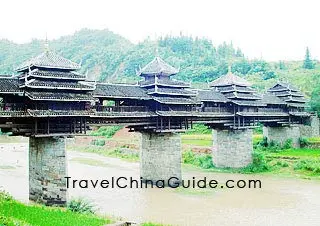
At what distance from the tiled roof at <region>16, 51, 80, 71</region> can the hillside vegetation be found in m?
36.9

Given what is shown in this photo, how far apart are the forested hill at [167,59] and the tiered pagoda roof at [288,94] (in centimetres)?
2317

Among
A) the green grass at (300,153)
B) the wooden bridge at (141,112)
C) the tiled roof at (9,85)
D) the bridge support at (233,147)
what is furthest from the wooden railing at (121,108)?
the green grass at (300,153)

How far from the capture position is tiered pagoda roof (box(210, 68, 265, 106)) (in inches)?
1352

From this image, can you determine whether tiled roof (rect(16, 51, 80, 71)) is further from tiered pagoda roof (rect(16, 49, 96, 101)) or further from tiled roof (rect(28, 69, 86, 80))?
tiled roof (rect(28, 69, 86, 80))

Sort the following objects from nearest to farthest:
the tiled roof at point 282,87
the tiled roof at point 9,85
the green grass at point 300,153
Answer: the tiled roof at point 9,85 < the green grass at point 300,153 < the tiled roof at point 282,87

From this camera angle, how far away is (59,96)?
21.7 metres

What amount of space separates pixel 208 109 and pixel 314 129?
20628 mm

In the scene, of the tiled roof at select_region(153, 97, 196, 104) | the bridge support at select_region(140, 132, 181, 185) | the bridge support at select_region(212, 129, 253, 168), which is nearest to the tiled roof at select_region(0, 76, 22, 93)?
the tiled roof at select_region(153, 97, 196, 104)

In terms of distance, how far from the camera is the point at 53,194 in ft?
71.4

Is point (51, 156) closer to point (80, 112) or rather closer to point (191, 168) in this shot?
point (80, 112)

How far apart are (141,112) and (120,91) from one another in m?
1.98

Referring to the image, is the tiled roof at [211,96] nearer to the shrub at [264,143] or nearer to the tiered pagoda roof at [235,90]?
the tiered pagoda roof at [235,90]

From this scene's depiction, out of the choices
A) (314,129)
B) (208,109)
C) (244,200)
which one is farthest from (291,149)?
(244,200)

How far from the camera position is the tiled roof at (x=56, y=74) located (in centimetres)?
A: 2111
